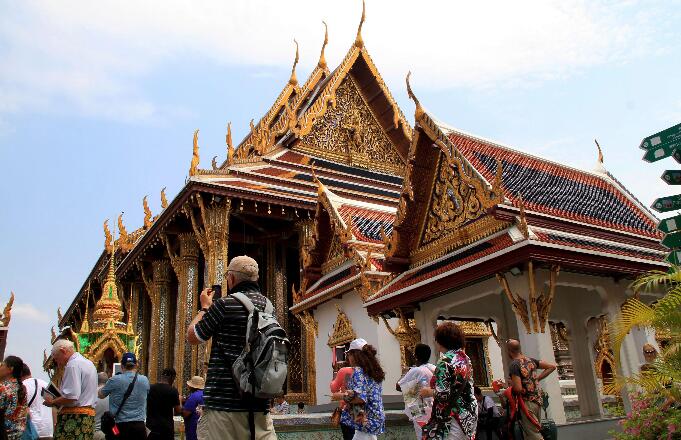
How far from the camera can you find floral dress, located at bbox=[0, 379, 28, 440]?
14.7 feet

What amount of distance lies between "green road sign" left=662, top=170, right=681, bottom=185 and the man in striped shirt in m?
4.16

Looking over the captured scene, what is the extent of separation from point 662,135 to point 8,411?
5.86 meters

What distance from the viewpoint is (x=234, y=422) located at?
2.61 m

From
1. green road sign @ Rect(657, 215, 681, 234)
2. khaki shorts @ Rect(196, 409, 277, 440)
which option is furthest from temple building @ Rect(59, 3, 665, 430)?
khaki shorts @ Rect(196, 409, 277, 440)

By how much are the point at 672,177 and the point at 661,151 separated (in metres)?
0.25

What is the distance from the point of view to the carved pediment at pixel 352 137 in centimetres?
1619

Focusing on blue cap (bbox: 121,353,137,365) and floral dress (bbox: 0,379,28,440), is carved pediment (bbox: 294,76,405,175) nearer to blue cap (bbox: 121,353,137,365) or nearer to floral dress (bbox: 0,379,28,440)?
blue cap (bbox: 121,353,137,365)

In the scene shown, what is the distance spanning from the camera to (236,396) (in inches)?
104

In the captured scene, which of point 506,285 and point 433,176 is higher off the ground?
point 433,176

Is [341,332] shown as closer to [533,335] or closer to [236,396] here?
[533,335]

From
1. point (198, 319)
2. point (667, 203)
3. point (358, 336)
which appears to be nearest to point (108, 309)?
point (358, 336)

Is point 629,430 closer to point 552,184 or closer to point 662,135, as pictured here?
point 662,135

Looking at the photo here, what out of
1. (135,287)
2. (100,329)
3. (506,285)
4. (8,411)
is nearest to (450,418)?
(506,285)

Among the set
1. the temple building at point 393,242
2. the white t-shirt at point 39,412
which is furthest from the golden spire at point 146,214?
the white t-shirt at point 39,412
